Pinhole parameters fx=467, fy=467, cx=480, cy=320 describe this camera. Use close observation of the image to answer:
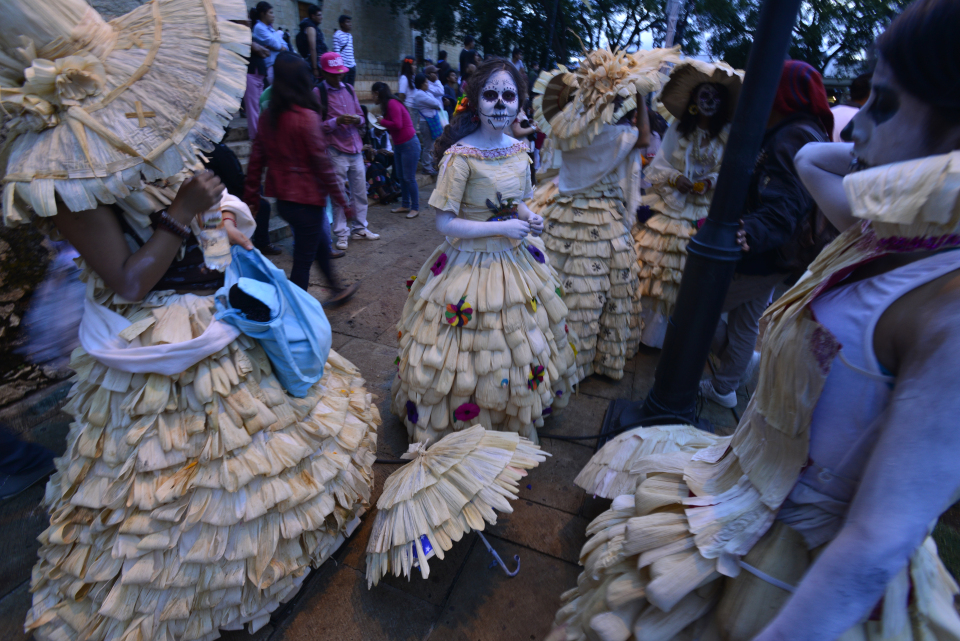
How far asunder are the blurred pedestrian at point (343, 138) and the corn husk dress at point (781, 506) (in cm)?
487

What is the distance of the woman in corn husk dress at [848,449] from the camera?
732 millimetres

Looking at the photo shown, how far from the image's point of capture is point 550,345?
272 cm

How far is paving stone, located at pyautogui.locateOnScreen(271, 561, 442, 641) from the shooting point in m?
1.90

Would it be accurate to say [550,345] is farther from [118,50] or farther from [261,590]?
[118,50]

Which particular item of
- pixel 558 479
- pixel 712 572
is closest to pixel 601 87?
pixel 558 479

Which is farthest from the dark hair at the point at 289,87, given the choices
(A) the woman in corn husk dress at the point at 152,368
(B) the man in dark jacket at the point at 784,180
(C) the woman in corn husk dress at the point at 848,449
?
(C) the woman in corn husk dress at the point at 848,449

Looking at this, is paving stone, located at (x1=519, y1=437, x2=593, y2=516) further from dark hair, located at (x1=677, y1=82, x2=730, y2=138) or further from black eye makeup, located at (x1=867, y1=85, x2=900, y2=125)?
dark hair, located at (x1=677, y1=82, x2=730, y2=138)

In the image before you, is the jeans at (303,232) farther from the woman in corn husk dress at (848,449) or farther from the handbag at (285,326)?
the woman in corn husk dress at (848,449)

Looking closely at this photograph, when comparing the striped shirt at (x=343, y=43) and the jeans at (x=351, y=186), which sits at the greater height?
the striped shirt at (x=343, y=43)

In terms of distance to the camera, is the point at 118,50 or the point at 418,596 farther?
the point at 418,596

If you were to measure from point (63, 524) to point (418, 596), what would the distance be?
1.35 meters

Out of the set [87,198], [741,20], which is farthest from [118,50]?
[741,20]

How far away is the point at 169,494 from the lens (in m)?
1.54

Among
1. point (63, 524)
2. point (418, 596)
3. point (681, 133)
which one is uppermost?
point (681, 133)
